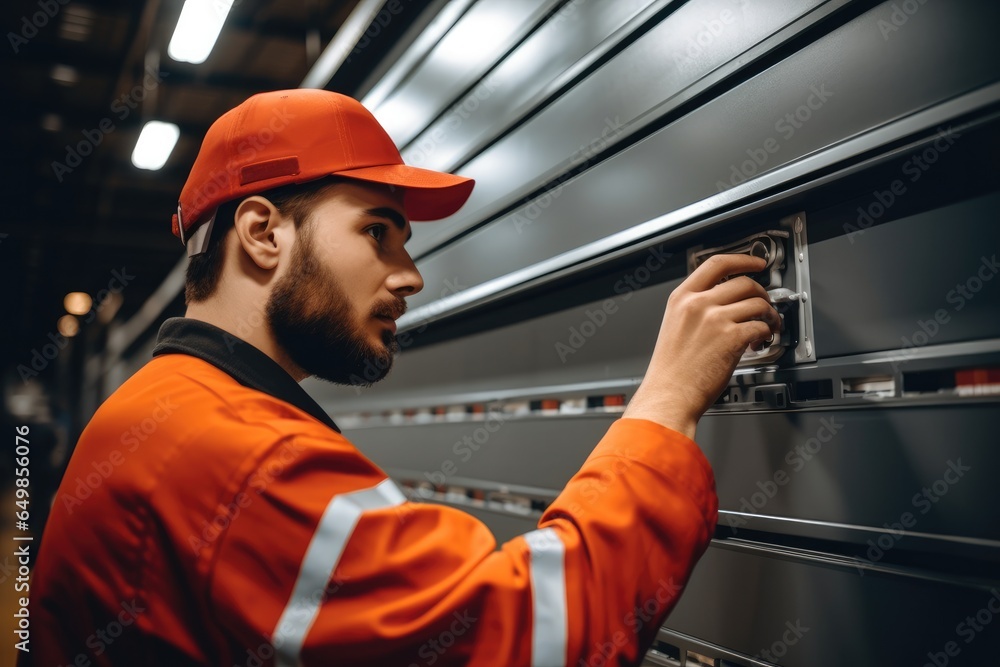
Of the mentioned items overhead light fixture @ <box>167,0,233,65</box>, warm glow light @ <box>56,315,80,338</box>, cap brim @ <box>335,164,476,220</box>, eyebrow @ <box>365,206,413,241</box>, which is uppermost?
overhead light fixture @ <box>167,0,233,65</box>

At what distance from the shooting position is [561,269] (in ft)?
6.80

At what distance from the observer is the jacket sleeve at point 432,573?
110 centimetres

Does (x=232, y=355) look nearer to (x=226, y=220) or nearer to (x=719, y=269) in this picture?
→ (x=226, y=220)

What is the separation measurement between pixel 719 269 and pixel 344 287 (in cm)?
79

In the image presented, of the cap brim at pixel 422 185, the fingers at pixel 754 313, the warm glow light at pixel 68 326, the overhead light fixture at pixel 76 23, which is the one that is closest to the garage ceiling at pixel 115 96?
the overhead light fixture at pixel 76 23

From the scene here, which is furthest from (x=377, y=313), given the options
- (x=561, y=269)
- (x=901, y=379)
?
(x=901, y=379)

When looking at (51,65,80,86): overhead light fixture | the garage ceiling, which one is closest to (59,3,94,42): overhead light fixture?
the garage ceiling

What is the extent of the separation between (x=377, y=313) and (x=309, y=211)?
0.27 metres

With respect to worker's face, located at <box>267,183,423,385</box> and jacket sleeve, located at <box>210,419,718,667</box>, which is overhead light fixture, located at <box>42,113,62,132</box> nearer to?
worker's face, located at <box>267,183,423,385</box>

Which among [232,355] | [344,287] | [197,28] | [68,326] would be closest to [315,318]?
[344,287]

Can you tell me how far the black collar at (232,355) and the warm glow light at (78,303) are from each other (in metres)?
12.8

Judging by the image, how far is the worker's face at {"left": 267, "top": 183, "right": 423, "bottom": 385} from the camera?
5.38ft

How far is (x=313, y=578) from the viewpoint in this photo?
43.4 inches

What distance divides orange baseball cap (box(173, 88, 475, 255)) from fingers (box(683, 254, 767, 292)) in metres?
0.68
